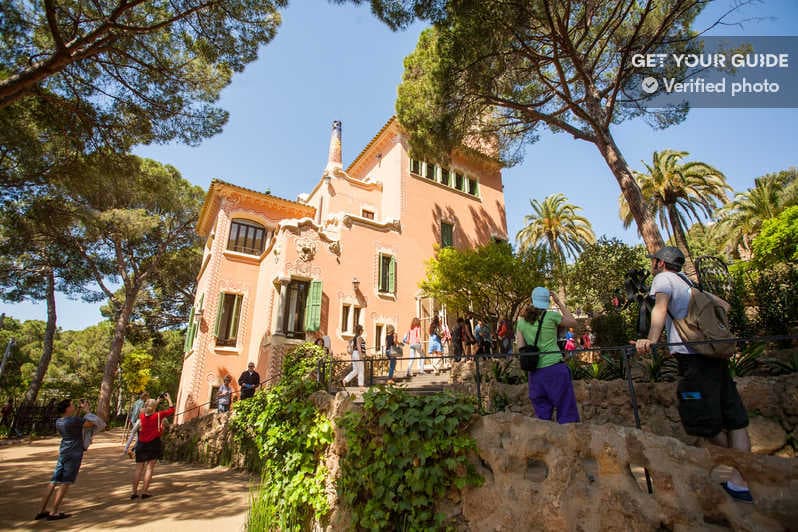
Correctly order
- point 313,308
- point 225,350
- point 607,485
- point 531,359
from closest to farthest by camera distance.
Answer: point 607,485 → point 531,359 → point 313,308 → point 225,350

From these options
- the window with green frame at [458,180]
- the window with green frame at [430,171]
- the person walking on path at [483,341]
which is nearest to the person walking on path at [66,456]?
the person walking on path at [483,341]

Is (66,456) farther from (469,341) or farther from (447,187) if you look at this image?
(447,187)

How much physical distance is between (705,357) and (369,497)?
3349mm

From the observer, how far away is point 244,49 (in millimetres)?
9500

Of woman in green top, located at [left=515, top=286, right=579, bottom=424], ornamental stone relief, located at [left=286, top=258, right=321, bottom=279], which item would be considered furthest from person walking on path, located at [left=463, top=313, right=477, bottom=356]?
woman in green top, located at [left=515, top=286, right=579, bottom=424]

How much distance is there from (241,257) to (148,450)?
38.8ft

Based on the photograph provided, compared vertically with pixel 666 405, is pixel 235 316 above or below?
above

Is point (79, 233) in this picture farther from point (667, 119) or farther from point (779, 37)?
point (779, 37)

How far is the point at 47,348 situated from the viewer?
704 inches

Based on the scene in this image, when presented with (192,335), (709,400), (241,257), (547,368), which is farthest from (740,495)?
(192,335)

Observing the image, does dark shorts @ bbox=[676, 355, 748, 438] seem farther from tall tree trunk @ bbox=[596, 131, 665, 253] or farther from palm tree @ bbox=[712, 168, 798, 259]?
palm tree @ bbox=[712, 168, 798, 259]

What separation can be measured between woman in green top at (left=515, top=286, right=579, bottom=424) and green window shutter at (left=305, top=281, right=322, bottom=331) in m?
10.6

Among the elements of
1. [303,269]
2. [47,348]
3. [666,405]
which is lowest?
[666,405]

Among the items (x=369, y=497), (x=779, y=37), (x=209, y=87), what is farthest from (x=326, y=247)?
(x=779, y=37)
